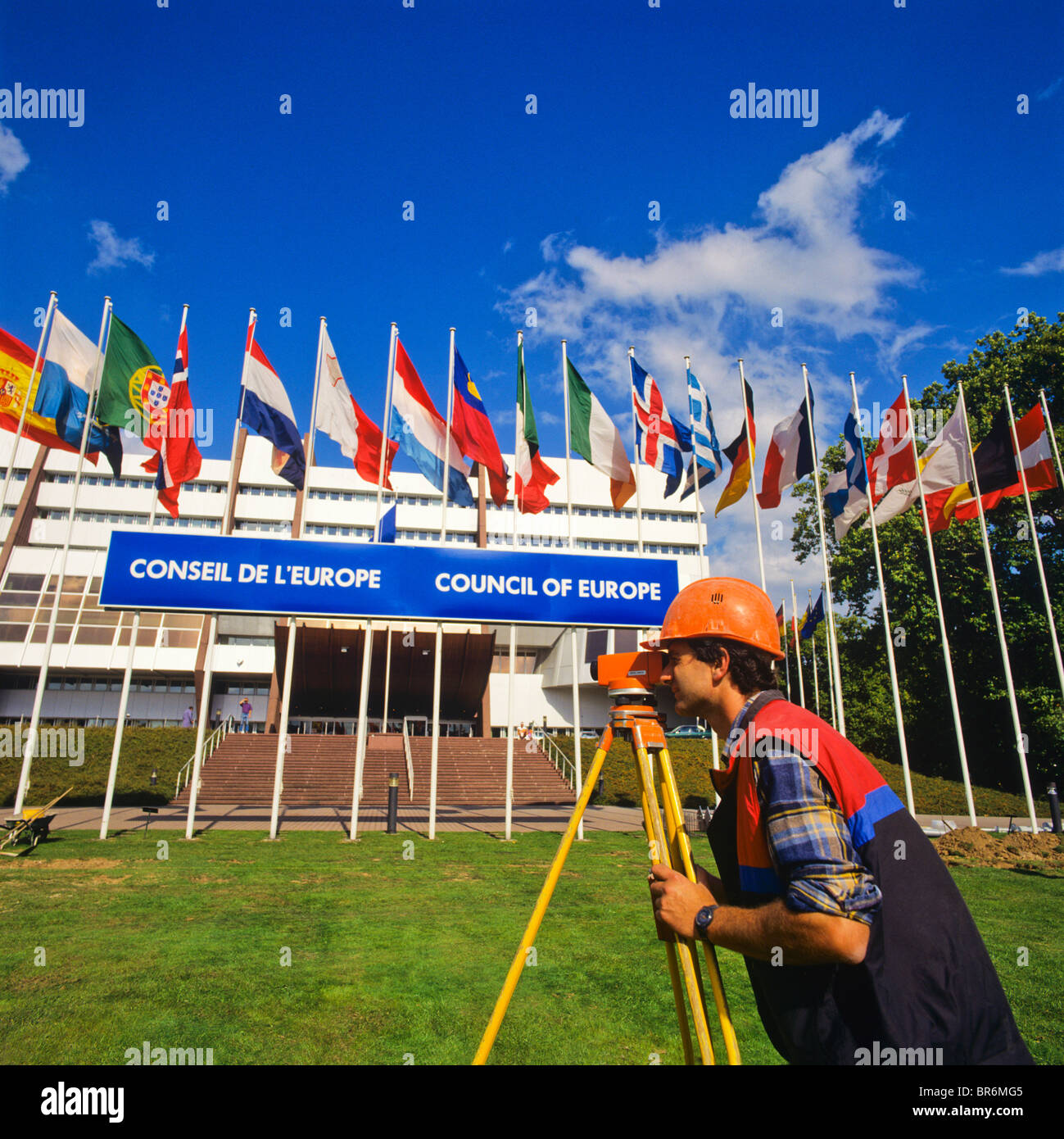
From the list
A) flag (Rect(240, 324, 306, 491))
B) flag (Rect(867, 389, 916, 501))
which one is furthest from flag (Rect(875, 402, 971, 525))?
flag (Rect(240, 324, 306, 491))

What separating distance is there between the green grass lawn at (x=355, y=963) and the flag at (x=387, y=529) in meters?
6.68

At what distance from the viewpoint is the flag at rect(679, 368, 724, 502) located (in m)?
15.6

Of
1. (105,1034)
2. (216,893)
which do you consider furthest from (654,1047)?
(216,893)

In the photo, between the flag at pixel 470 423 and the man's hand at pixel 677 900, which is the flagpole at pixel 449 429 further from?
the man's hand at pixel 677 900

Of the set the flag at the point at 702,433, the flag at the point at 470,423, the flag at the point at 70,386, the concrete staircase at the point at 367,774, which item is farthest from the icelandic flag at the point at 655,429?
the concrete staircase at the point at 367,774

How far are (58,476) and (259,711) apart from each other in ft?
68.9

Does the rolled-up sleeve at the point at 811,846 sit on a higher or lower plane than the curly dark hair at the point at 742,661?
Result: lower

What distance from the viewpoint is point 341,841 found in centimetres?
1412

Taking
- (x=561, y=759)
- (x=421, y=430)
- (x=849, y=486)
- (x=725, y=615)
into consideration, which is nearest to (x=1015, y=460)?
(x=849, y=486)

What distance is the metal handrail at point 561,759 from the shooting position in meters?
28.2

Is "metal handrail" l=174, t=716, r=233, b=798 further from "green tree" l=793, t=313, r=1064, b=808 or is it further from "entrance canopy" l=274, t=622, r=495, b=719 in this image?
"green tree" l=793, t=313, r=1064, b=808

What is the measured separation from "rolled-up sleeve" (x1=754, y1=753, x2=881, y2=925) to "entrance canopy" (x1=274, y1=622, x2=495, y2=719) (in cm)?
2588

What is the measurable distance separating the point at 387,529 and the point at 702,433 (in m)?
7.72
